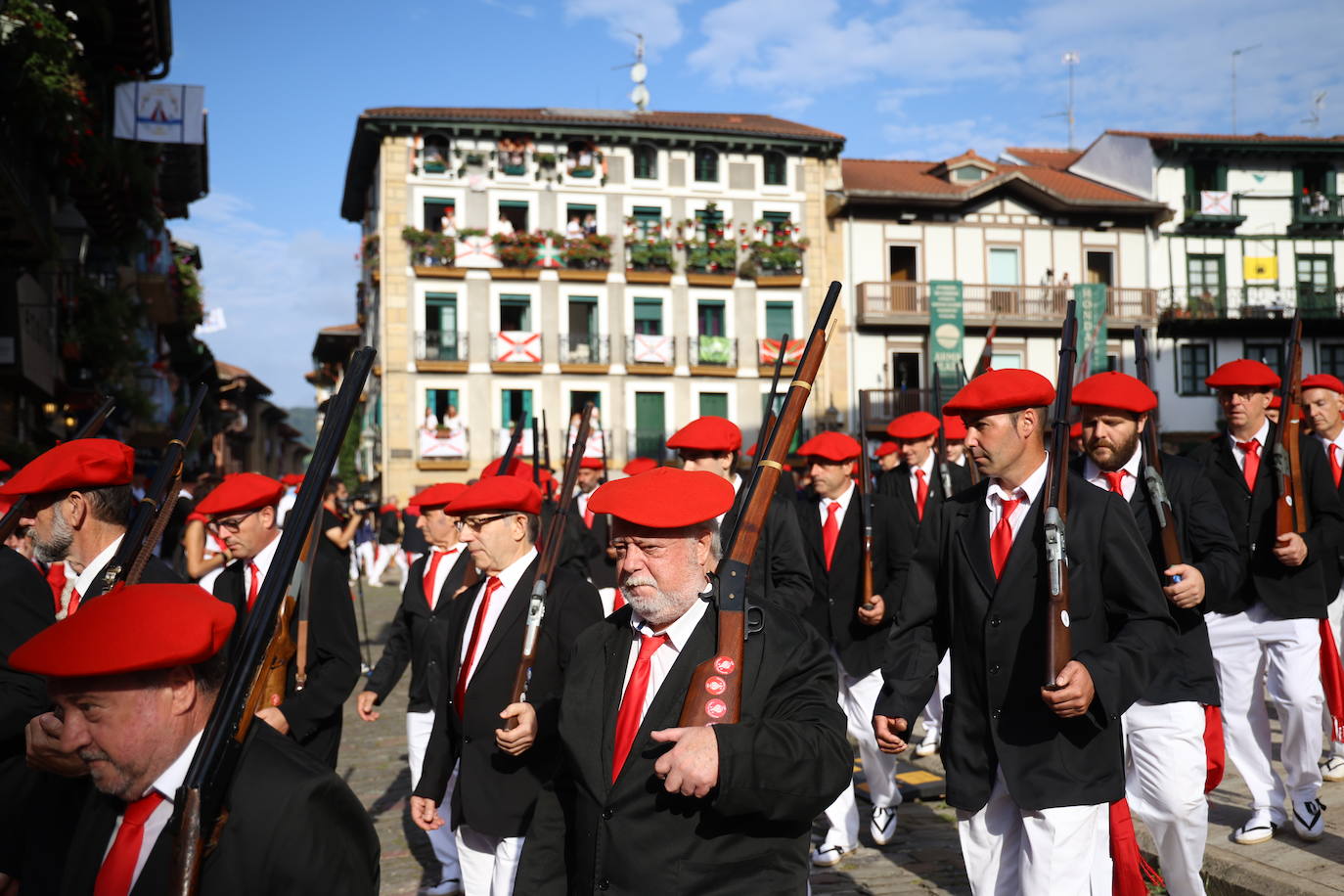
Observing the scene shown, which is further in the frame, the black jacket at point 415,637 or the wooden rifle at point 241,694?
the black jacket at point 415,637

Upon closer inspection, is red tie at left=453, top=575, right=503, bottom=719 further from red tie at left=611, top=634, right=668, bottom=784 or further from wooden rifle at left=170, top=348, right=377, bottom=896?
wooden rifle at left=170, top=348, right=377, bottom=896

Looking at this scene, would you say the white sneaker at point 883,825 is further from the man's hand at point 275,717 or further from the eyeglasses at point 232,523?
the eyeglasses at point 232,523

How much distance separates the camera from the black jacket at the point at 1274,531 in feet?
21.9

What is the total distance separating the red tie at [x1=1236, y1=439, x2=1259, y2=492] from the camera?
6961mm

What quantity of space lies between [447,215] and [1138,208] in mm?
23987

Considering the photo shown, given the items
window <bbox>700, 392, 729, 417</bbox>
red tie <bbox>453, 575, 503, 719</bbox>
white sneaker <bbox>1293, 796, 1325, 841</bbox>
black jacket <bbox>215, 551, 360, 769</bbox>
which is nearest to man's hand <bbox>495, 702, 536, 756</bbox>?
red tie <bbox>453, 575, 503, 719</bbox>

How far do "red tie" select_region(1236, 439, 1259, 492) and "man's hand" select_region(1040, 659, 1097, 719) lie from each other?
3.68 meters

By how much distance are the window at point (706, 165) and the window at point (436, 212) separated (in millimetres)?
8498

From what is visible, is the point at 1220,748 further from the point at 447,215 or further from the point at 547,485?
the point at 447,215

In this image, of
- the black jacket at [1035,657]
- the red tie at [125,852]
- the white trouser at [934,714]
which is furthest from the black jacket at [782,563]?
the red tie at [125,852]

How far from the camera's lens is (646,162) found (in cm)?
4088

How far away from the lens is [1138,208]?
41.8 meters

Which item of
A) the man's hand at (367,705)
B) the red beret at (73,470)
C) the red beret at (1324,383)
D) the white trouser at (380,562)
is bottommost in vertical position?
the white trouser at (380,562)

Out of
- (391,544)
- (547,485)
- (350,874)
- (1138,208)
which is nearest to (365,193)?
(391,544)
